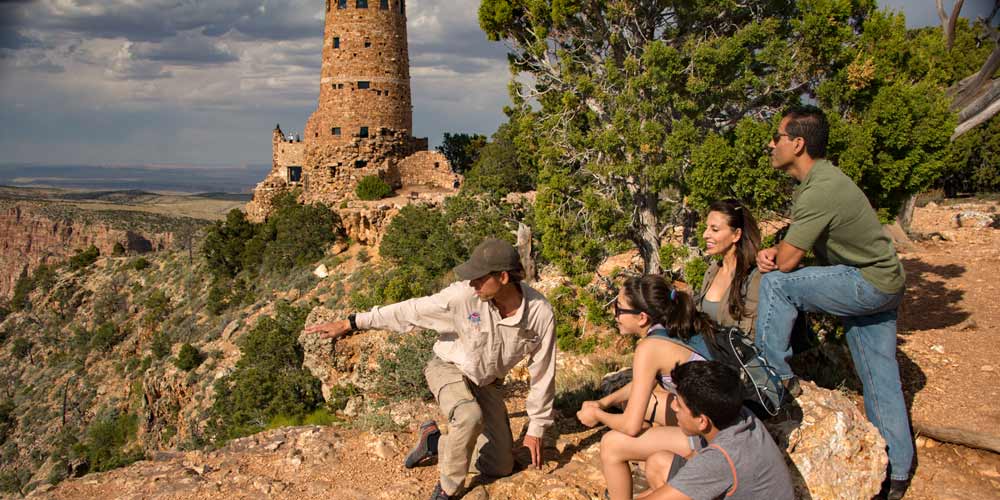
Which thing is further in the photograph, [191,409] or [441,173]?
[441,173]

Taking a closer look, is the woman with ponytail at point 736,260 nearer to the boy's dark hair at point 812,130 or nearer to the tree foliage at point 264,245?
the boy's dark hair at point 812,130

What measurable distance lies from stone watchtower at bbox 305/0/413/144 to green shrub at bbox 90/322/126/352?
43.4 feet

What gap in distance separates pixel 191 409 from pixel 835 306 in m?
17.9

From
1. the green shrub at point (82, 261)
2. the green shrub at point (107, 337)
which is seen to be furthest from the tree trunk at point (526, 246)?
the green shrub at point (82, 261)

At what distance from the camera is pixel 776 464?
3014 mm

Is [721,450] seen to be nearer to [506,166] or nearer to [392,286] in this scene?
[392,286]

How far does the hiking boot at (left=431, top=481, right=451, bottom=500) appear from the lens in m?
4.01

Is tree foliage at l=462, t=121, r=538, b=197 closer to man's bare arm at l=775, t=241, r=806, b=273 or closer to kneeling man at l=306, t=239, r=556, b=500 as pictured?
kneeling man at l=306, t=239, r=556, b=500

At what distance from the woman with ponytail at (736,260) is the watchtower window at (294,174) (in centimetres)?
2331

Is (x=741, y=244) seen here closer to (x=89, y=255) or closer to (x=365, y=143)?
(x=365, y=143)

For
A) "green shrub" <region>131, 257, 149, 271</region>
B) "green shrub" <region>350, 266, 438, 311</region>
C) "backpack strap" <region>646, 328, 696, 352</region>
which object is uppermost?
"backpack strap" <region>646, 328, 696, 352</region>

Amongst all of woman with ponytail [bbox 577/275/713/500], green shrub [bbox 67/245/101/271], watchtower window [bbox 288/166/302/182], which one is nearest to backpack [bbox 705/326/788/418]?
woman with ponytail [bbox 577/275/713/500]

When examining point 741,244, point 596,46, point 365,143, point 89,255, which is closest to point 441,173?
point 365,143

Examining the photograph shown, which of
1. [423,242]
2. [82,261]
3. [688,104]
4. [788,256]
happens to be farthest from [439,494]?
[82,261]
